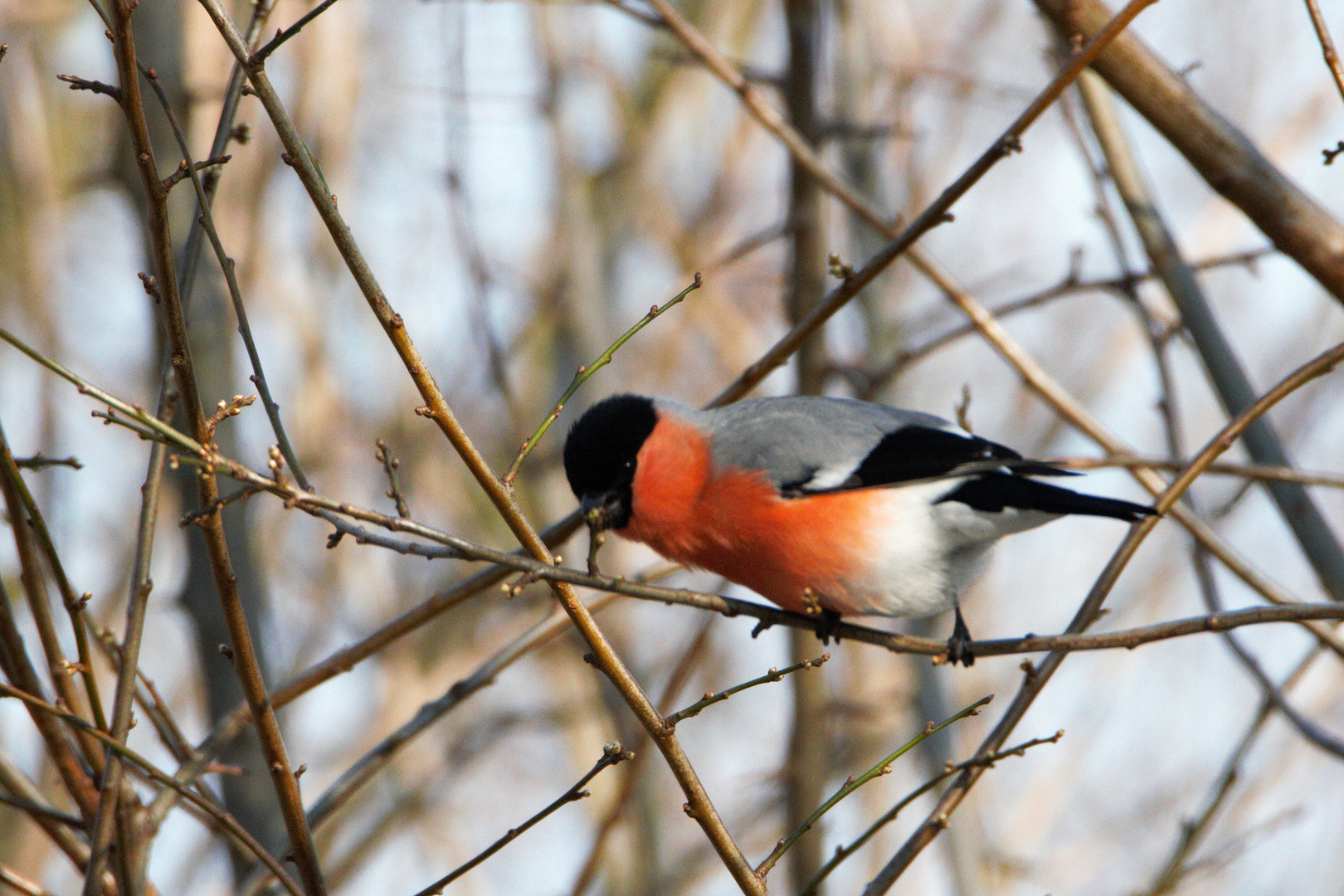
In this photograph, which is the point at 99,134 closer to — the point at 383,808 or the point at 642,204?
the point at 642,204

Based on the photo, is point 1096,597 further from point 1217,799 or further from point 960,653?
point 1217,799

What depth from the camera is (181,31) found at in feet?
10.3

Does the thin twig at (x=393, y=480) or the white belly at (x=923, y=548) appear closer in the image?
the thin twig at (x=393, y=480)

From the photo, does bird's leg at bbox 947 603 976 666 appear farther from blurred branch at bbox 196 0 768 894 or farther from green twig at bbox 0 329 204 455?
green twig at bbox 0 329 204 455

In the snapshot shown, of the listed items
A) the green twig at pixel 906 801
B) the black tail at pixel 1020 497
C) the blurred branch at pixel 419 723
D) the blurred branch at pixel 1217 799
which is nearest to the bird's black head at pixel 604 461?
the blurred branch at pixel 419 723

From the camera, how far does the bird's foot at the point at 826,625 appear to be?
2.40 metres

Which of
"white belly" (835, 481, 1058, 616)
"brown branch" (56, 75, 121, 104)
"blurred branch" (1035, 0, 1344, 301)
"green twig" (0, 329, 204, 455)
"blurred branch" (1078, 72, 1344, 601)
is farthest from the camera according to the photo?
"white belly" (835, 481, 1058, 616)

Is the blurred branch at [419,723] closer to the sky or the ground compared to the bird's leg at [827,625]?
closer to the ground

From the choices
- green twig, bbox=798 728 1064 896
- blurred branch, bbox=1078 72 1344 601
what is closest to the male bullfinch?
blurred branch, bbox=1078 72 1344 601

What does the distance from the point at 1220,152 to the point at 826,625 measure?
1.38 meters

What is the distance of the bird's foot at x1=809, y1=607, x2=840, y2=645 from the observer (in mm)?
2398

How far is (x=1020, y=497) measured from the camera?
9.14 ft

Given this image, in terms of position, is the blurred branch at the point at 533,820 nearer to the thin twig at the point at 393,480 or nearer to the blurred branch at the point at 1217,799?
the thin twig at the point at 393,480

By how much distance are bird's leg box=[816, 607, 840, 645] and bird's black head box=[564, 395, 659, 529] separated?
1.84 ft
